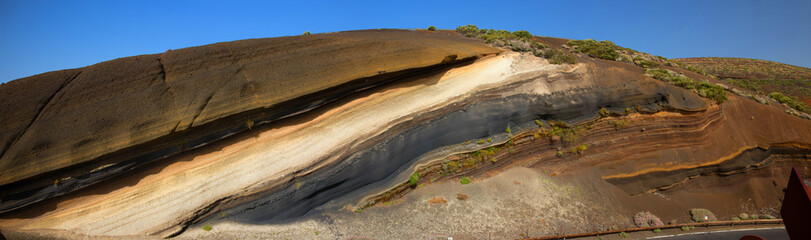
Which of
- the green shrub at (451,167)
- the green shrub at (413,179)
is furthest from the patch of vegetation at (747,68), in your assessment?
the green shrub at (413,179)

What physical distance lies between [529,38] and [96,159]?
17.1m

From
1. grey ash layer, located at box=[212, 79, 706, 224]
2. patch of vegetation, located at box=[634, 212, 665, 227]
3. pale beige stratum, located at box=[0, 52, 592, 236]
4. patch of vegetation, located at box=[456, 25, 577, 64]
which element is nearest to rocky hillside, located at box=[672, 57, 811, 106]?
grey ash layer, located at box=[212, 79, 706, 224]

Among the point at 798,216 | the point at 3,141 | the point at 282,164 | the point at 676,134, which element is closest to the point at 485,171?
the point at 282,164

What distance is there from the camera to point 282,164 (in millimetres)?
10547

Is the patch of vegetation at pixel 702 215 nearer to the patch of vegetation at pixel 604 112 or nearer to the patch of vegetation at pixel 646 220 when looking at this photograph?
the patch of vegetation at pixel 646 220

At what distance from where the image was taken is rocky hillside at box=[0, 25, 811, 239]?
29.5 feet

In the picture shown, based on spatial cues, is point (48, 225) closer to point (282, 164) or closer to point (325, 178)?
point (282, 164)

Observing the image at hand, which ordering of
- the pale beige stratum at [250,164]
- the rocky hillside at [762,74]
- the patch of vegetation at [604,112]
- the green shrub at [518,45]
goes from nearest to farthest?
the pale beige stratum at [250,164] < the patch of vegetation at [604,112] < the green shrub at [518,45] < the rocky hillside at [762,74]

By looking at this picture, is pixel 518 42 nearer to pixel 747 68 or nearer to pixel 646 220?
pixel 646 220

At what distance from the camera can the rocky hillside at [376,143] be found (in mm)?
9000

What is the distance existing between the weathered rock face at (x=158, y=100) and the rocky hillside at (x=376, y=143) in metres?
0.04

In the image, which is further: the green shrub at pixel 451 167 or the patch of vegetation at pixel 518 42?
the patch of vegetation at pixel 518 42

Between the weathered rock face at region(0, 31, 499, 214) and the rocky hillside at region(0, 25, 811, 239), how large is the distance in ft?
0.13

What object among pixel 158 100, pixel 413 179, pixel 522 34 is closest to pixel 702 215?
pixel 522 34
